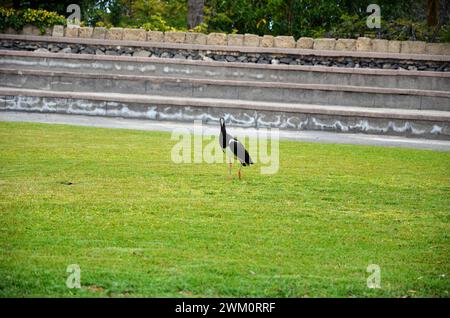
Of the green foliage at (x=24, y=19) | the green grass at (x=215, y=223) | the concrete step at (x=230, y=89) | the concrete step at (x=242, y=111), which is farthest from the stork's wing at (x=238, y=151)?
the green foliage at (x=24, y=19)

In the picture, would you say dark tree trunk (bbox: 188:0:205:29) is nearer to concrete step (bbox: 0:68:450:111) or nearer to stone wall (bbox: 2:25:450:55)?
stone wall (bbox: 2:25:450:55)

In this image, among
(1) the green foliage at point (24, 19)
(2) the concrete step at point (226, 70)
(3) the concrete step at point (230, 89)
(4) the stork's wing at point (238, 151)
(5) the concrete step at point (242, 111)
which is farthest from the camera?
(1) the green foliage at point (24, 19)

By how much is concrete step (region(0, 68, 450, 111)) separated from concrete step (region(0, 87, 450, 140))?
17.5 inches

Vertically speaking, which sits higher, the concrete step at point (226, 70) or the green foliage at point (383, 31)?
the green foliage at point (383, 31)

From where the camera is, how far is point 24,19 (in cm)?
2212

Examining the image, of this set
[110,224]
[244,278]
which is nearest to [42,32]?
[110,224]

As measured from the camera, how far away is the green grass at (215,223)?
6996mm

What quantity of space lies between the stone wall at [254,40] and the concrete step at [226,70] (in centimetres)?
79

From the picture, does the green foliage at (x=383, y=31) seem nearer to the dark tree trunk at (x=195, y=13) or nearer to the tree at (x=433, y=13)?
the tree at (x=433, y=13)

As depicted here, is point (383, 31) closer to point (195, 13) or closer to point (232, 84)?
point (195, 13)

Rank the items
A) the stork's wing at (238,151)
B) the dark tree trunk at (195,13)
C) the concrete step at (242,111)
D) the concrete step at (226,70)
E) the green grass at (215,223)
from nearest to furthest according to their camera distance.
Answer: the green grass at (215,223) < the stork's wing at (238,151) < the concrete step at (242,111) < the concrete step at (226,70) < the dark tree trunk at (195,13)

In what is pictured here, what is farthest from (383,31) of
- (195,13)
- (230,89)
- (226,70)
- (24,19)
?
(24,19)

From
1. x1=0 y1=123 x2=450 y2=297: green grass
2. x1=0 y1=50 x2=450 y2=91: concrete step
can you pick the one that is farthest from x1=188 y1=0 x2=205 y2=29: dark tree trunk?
x1=0 y1=123 x2=450 y2=297: green grass

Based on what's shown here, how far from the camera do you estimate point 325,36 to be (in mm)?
25750
